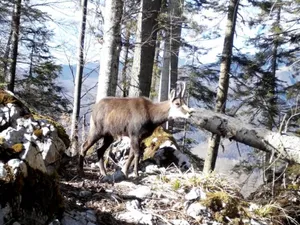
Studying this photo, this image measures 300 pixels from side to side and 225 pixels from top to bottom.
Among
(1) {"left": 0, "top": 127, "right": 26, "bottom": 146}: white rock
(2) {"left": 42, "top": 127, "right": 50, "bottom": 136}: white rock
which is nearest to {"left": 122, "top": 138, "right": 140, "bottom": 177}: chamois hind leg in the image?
(2) {"left": 42, "top": 127, "right": 50, "bottom": 136}: white rock

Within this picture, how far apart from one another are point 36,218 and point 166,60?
1141cm

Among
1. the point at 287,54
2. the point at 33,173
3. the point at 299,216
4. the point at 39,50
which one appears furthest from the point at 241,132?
the point at 39,50

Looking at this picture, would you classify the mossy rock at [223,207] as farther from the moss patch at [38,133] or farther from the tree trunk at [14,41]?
the tree trunk at [14,41]

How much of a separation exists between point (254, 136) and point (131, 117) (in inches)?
83.8

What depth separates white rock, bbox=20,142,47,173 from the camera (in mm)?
3170

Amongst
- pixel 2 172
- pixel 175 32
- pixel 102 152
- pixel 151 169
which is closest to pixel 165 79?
pixel 175 32

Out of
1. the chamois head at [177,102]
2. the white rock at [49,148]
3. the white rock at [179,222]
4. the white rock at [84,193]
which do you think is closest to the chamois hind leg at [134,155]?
the chamois head at [177,102]

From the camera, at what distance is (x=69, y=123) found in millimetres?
13055

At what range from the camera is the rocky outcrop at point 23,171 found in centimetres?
291

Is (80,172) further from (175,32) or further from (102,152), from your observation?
(175,32)

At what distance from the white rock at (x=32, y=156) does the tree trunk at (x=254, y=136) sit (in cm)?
285

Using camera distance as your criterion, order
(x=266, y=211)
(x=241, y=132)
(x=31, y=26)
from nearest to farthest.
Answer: (x=266, y=211) < (x=241, y=132) < (x=31, y=26)

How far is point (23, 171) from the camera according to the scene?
120 inches

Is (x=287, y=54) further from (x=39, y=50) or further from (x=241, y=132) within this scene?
(x=241, y=132)
